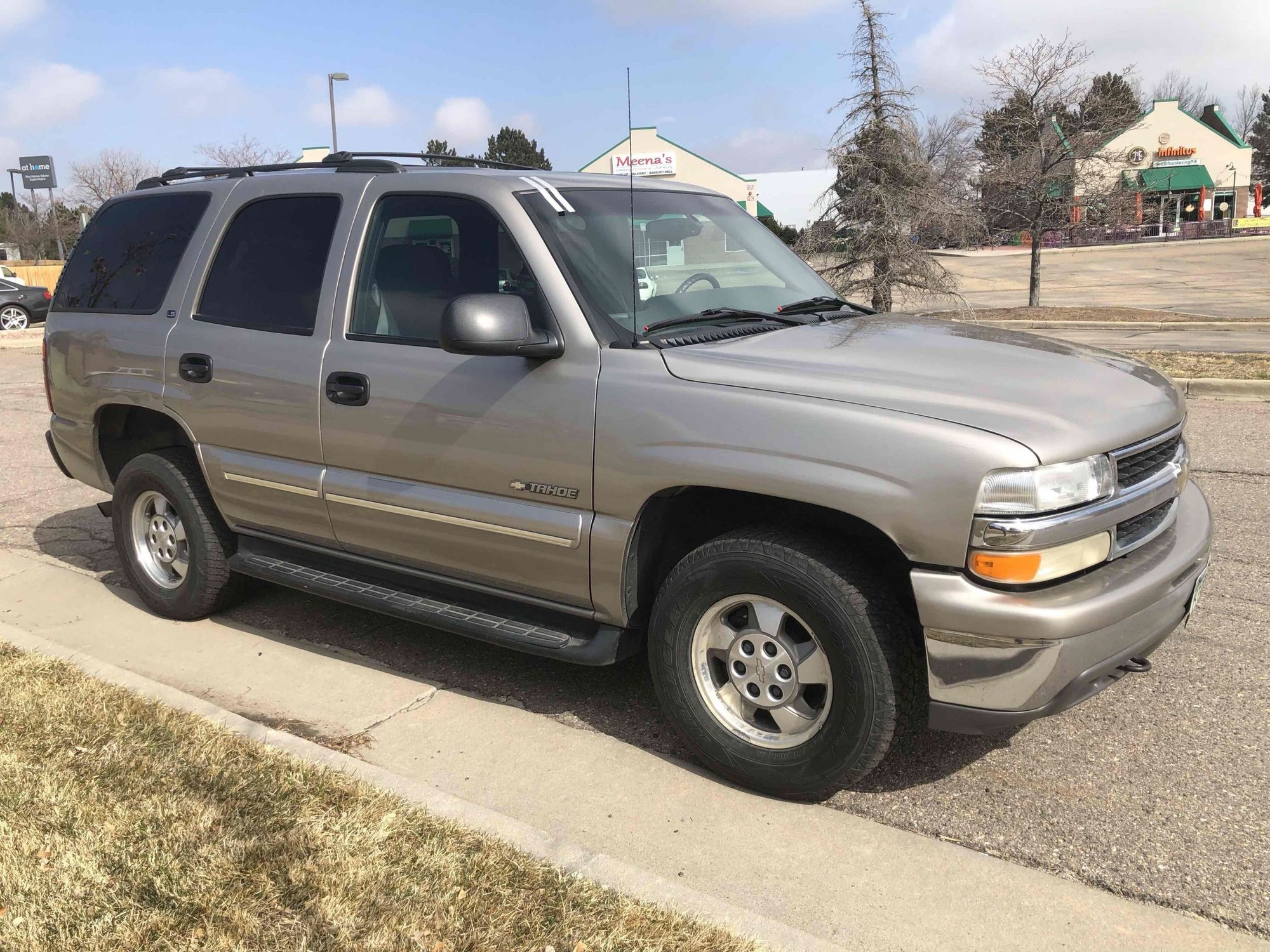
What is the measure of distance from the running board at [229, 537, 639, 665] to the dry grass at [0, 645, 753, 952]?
0.70 metres

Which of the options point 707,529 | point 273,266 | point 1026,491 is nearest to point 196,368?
point 273,266

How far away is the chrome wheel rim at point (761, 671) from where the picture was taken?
324 cm

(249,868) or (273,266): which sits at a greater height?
(273,266)

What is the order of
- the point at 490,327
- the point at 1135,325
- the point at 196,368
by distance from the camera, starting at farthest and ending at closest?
1. the point at 1135,325
2. the point at 196,368
3. the point at 490,327

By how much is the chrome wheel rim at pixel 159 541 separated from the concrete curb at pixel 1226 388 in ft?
28.6

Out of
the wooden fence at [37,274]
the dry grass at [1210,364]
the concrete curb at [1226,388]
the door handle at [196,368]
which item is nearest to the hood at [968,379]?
the door handle at [196,368]

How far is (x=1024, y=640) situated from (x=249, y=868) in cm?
223

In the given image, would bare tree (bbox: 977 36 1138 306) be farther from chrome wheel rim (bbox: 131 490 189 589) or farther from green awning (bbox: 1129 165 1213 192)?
green awning (bbox: 1129 165 1213 192)

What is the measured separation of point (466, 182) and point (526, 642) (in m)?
1.73

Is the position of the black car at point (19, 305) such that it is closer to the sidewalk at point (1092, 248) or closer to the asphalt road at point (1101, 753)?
the asphalt road at point (1101, 753)

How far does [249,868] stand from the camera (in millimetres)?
2971

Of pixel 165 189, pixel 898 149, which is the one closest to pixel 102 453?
pixel 165 189

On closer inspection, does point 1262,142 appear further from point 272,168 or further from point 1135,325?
point 272,168

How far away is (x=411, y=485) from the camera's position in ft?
13.1
